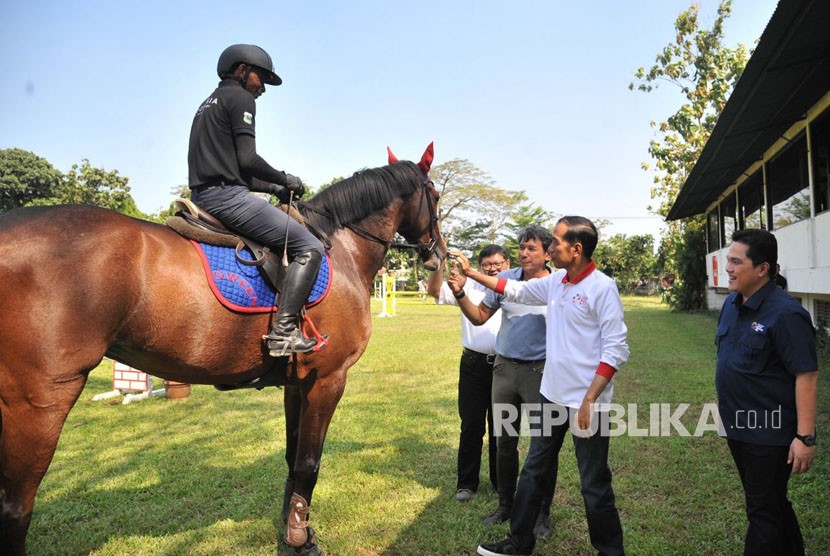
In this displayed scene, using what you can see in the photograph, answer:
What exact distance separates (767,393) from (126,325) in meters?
3.31

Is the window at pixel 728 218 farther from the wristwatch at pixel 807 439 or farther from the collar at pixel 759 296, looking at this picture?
the wristwatch at pixel 807 439

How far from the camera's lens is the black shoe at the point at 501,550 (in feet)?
10.7

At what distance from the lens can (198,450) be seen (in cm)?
556

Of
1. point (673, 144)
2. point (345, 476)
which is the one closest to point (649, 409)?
point (345, 476)

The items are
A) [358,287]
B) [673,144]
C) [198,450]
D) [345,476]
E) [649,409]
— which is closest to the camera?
[358,287]

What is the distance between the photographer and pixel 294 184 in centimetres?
344

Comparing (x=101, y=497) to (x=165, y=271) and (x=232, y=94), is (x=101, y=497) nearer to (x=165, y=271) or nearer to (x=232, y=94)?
(x=165, y=271)

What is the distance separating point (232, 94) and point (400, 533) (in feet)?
10.2

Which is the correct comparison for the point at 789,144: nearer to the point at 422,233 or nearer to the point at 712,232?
the point at 422,233

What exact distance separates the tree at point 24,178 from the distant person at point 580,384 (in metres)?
51.3

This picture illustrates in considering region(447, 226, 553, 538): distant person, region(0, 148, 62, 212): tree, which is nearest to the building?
region(447, 226, 553, 538): distant person

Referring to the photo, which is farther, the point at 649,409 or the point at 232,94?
the point at 649,409

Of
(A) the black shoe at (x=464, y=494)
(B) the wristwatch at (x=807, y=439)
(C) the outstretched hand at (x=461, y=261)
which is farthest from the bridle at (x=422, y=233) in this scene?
(B) the wristwatch at (x=807, y=439)

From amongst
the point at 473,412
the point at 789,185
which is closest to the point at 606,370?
the point at 473,412
